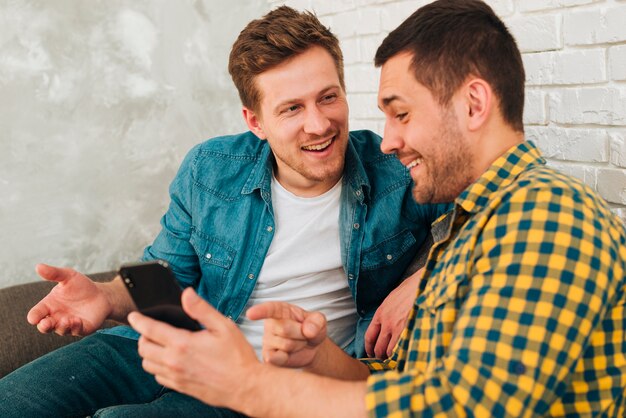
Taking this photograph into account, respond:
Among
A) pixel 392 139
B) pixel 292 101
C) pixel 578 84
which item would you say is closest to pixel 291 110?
pixel 292 101

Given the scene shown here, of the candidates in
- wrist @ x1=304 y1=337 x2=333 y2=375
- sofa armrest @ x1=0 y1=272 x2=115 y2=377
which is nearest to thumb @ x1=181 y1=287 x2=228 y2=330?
wrist @ x1=304 y1=337 x2=333 y2=375

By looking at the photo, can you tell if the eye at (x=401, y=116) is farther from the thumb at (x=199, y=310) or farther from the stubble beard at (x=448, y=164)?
the thumb at (x=199, y=310)

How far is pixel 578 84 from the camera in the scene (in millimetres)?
1871

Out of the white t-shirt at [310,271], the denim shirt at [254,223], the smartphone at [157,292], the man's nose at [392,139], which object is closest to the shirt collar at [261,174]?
the denim shirt at [254,223]

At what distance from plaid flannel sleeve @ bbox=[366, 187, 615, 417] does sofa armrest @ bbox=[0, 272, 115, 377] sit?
5.10ft

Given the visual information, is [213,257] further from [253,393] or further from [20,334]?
[253,393]

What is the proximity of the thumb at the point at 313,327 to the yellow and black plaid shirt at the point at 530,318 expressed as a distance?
0.24m

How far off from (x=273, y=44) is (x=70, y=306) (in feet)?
2.82

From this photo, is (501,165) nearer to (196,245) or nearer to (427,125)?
(427,125)

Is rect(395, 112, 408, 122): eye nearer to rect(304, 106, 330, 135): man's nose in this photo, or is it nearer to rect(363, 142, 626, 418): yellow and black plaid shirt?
rect(363, 142, 626, 418): yellow and black plaid shirt

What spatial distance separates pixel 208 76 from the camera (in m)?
3.19

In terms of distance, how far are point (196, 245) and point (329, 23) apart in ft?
3.71

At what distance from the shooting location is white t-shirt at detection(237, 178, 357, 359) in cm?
203

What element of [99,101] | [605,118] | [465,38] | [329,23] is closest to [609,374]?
[465,38]
